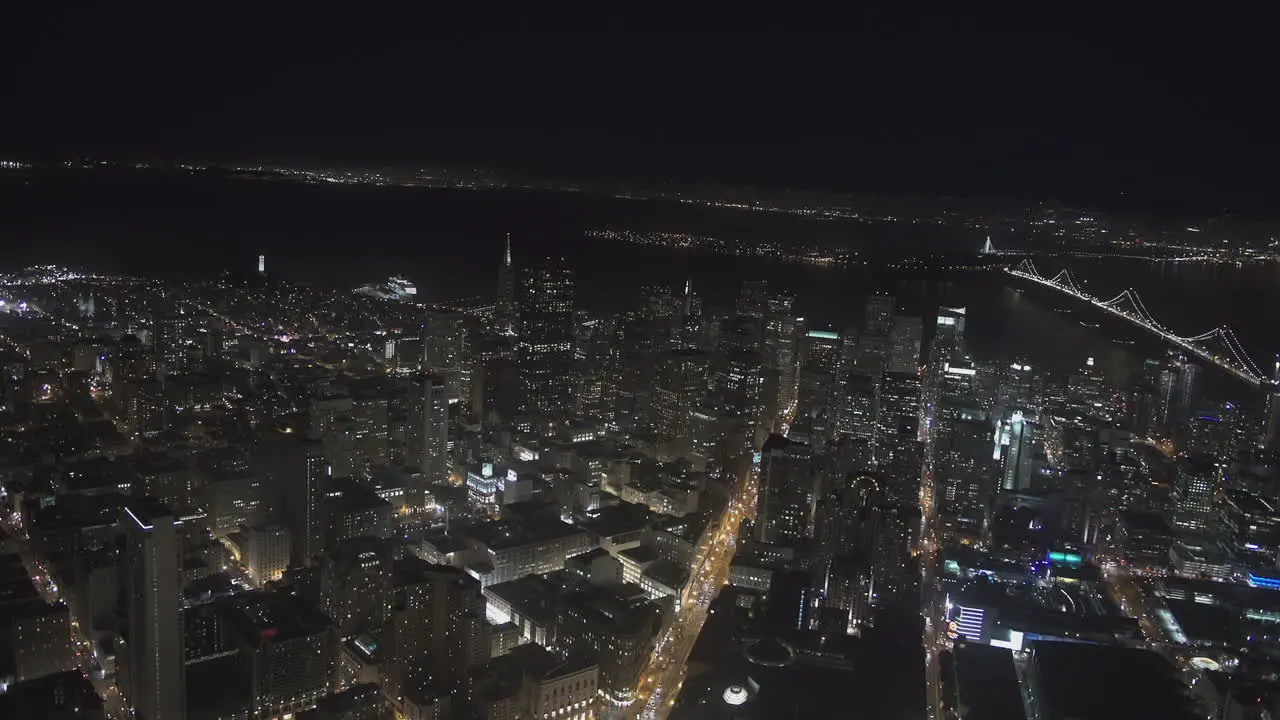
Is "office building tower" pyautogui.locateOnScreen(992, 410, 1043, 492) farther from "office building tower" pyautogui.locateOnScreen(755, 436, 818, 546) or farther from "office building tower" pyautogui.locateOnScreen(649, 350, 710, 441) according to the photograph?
"office building tower" pyautogui.locateOnScreen(649, 350, 710, 441)

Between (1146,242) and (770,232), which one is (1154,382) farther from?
(770,232)

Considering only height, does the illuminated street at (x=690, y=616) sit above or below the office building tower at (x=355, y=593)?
below

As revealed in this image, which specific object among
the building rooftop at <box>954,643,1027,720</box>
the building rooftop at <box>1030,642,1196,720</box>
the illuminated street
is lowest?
the illuminated street

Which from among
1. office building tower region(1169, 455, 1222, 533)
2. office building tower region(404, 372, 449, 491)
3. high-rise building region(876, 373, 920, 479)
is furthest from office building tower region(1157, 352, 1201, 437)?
office building tower region(404, 372, 449, 491)

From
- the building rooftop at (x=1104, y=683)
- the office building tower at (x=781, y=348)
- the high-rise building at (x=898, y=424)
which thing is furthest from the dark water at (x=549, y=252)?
the building rooftop at (x=1104, y=683)

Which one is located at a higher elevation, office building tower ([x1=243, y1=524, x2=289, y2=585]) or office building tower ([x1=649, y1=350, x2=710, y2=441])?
office building tower ([x1=649, y1=350, x2=710, y2=441])

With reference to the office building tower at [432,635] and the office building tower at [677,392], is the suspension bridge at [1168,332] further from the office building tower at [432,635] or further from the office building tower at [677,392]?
the office building tower at [432,635]

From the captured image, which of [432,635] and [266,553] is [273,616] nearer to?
[432,635]
